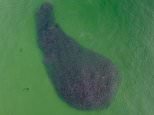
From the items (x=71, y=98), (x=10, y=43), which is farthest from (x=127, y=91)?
(x=10, y=43)

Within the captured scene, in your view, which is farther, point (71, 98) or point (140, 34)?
point (140, 34)

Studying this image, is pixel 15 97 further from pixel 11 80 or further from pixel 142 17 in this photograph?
pixel 142 17

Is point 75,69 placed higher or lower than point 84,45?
lower

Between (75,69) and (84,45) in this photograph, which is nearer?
(75,69)
